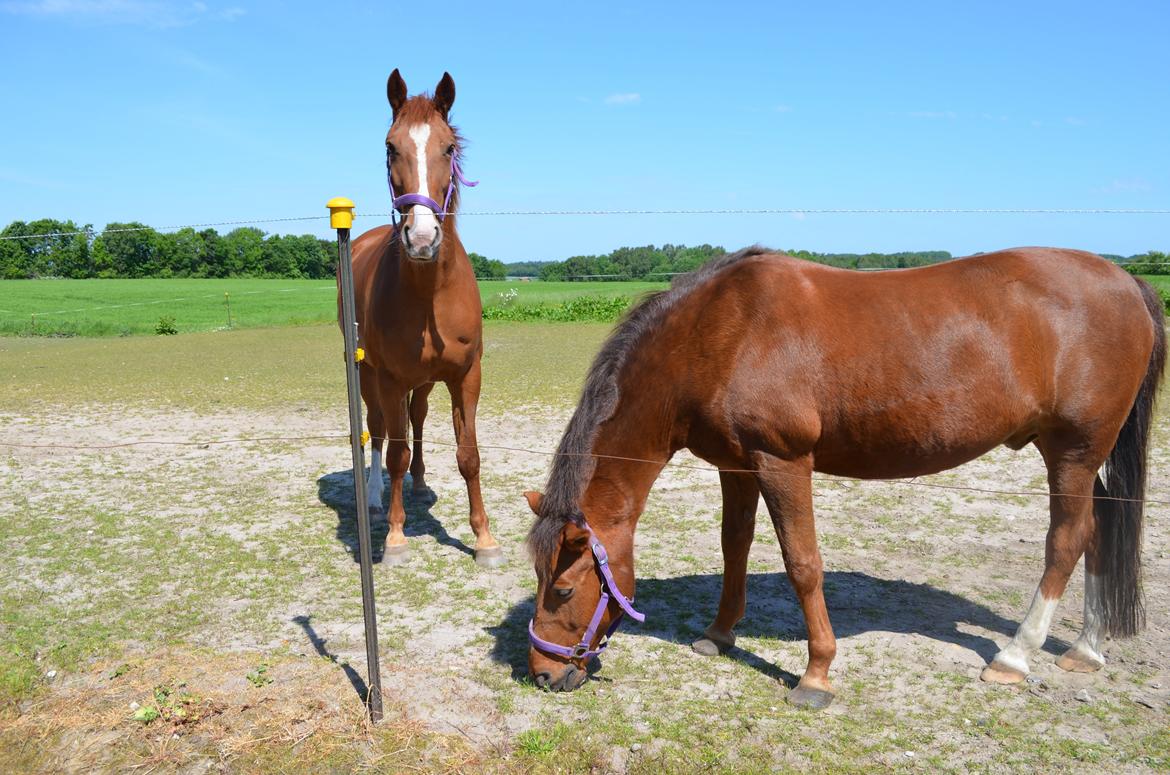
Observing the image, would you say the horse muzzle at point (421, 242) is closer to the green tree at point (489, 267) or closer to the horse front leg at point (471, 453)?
the horse front leg at point (471, 453)

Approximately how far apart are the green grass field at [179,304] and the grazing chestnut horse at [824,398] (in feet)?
53.1

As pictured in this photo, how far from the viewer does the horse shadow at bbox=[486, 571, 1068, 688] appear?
4047 millimetres

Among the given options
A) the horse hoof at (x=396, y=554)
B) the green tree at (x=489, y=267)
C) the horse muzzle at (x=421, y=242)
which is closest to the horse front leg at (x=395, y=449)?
the horse hoof at (x=396, y=554)

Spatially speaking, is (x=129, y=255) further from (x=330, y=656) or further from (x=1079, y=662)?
(x=1079, y=662)

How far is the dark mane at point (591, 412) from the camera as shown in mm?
3402

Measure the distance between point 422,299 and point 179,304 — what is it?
36.6m

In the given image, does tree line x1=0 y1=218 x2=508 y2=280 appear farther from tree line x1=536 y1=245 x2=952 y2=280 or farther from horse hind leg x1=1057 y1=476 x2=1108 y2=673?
horse hind leg x1=1057 y1=476 x2=1108 y2=673

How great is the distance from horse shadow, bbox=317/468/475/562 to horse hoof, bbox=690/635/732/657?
204cm

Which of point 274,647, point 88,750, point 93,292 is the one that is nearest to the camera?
point 88,750

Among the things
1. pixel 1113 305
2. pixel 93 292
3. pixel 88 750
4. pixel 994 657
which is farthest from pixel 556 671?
pixel 93 292

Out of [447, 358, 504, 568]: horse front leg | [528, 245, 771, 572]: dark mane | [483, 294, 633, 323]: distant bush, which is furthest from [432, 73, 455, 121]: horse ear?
[483, 294, 633, 323]: distant bush

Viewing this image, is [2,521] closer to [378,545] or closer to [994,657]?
[378,545]

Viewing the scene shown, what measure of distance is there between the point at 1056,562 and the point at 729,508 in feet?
5.34

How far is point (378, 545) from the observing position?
5.79 metres
